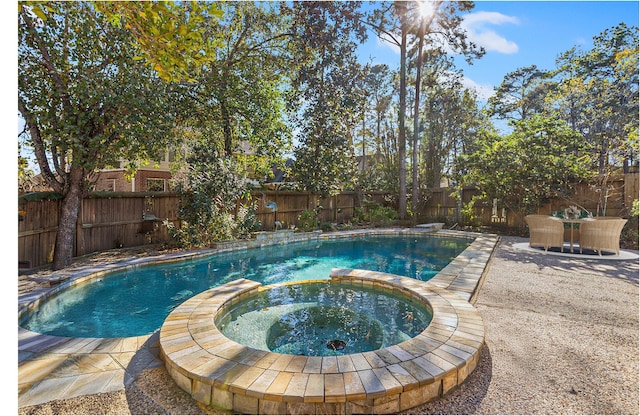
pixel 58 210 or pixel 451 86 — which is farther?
pixel 451 86

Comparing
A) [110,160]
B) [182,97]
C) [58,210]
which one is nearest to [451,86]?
[182,97]

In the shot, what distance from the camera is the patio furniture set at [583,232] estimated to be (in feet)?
23.2

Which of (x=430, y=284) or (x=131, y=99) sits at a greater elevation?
(x=131, y=99)

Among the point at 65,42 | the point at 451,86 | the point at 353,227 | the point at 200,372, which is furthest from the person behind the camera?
the point at 451,86

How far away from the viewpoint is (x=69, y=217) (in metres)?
6.46

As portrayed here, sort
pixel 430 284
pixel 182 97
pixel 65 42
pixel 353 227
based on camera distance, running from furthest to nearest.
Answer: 1. pixel 353 227
2. pixel 182 97
3. pixel 65 42
4. pixel 430 284

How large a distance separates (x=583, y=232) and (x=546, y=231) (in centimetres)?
79

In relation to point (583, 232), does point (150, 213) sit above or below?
above

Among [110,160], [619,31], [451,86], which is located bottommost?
[110,160]

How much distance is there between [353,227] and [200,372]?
1108 cm

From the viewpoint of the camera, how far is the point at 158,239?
868 cm

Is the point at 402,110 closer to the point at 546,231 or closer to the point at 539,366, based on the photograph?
the point at 546,231

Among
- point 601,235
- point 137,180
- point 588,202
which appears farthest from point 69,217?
point 588,202

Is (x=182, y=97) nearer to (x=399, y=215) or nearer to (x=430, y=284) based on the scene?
(x=430, y=284)
